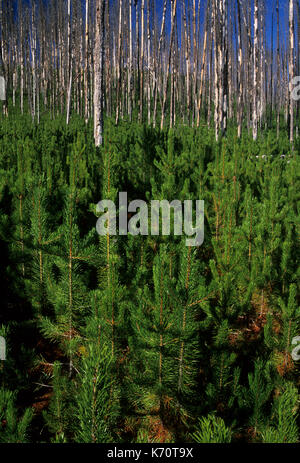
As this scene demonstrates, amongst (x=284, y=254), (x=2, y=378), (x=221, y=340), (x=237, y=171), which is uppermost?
(x=237, y=171)

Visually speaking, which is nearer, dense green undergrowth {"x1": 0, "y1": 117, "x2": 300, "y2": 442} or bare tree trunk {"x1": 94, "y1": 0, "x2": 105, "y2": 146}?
dense green undergrowth {"x1": 0, "y1": 117, "x2": 300, "y2": 442}

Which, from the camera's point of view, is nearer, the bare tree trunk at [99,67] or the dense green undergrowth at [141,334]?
the dense green undergrowth at [141,334]

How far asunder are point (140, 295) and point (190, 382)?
1.34ft

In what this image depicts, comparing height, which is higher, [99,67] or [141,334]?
[99,67]

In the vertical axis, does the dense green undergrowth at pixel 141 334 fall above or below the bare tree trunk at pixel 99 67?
below

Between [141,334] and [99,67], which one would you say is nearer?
[141,334]

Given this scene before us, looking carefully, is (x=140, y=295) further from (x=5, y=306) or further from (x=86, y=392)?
(x=5, y=306)

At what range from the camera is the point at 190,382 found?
4.59 ft

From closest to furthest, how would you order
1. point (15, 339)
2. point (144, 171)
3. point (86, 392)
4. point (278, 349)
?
1. point (86, 392)
2. point (278, 349)
3. point (15, 339)
4. point (144, 171)

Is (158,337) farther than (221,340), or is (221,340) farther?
(221,340)

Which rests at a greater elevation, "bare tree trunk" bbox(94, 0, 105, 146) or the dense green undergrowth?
"bare tree trunk" bbox(94, 0, 105, 146)
